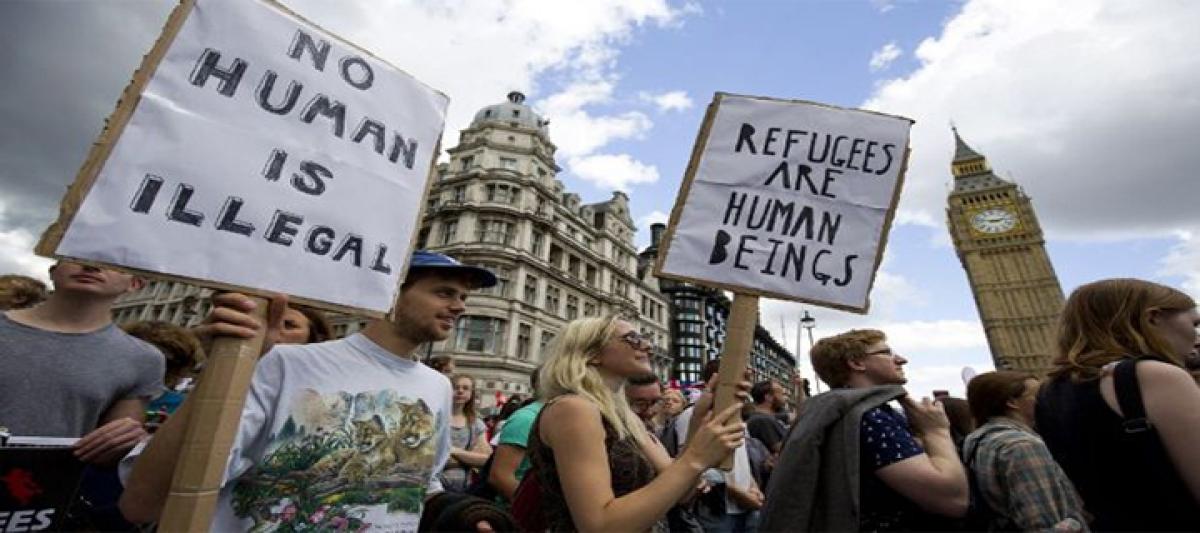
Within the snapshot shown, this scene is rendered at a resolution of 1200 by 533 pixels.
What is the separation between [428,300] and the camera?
2.21m

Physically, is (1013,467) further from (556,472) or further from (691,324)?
(691,324)

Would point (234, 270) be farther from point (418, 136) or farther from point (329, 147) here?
point (418, 136)

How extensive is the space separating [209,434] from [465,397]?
447cm

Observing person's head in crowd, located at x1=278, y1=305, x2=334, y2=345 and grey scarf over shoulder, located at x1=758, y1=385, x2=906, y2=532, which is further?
person's head in crowd, located at x1=278, y1=305, x2=334, y2=345

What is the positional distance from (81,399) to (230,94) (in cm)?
158

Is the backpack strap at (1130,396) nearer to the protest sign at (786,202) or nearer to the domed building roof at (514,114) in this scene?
the protest sign at (786,202)

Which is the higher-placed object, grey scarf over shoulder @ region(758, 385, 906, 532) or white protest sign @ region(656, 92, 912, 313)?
white protest sign @ region(656, 92, 912, 313)

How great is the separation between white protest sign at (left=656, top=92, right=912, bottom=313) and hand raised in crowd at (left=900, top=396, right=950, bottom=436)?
1.63 ft

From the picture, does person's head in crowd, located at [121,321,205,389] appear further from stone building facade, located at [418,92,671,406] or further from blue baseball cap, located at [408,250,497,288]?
stone building facade, located at [418,92,671,406]

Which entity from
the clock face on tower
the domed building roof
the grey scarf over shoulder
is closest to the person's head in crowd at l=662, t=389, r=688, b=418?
the grey scarf over shoulder

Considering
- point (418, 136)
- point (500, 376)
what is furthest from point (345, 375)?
point (500, 376)

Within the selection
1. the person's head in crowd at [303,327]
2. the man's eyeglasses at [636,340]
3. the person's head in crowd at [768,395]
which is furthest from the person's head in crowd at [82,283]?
the person's head in crowd at [768,395]

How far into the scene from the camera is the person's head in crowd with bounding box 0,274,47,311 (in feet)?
9.97

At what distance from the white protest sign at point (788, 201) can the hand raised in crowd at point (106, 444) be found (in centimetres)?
222
